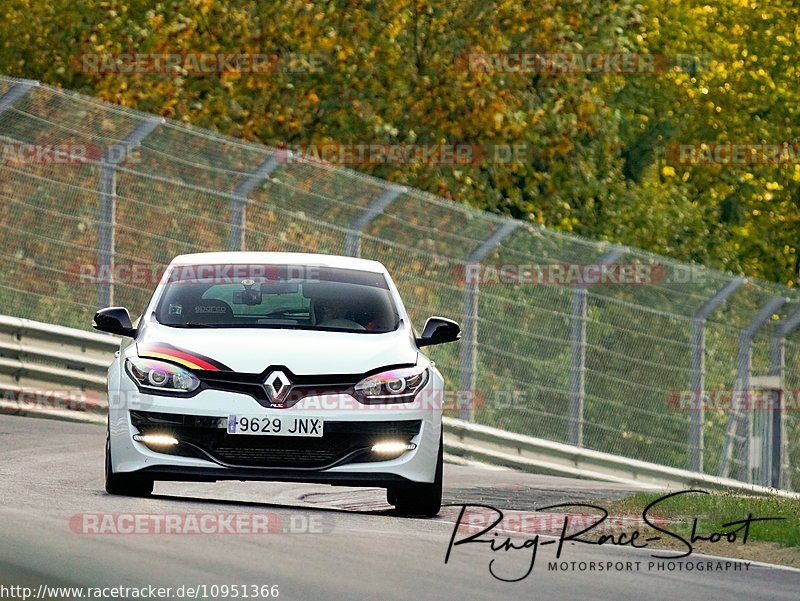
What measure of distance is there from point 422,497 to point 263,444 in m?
1.15

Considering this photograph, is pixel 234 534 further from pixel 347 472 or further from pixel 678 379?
pixel 678 379

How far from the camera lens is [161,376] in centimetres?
1107

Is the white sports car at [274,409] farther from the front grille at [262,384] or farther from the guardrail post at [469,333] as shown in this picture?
the guardrail post at [469,333]

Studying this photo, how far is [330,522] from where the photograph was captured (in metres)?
Result: 11.0

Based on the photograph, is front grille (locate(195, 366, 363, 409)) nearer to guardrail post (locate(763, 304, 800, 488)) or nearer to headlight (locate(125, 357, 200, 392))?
headlight (locate(125, 357, 200, 392))

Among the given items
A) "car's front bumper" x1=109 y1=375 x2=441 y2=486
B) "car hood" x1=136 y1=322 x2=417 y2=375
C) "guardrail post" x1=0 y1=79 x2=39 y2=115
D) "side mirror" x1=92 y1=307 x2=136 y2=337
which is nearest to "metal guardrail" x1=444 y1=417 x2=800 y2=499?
"guardrail post" x1=0 y1=79 x2=39 y2=115

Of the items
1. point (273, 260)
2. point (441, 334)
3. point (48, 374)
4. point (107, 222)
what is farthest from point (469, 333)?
point (441, 334)

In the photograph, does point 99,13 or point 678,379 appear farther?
point 99,13

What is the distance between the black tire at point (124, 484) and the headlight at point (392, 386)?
4.40 ft

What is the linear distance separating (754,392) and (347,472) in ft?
34.7

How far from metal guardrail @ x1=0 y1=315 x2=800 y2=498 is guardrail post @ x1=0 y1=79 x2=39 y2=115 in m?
1.92

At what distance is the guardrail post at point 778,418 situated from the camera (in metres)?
20.4

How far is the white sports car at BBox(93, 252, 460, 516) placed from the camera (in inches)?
428

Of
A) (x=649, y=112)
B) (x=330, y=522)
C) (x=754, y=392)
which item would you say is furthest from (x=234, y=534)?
(x=649, y=112)
